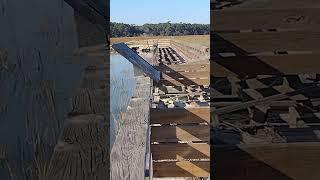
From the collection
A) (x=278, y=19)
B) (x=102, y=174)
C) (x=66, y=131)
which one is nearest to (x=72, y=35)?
A: (x=66, y=131)

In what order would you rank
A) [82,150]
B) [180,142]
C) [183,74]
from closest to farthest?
1. [82,150]
2. [180,142]
3. [183,74]

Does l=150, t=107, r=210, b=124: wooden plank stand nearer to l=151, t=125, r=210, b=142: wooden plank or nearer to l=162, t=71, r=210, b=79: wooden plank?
l=151, t=125, r=210, b=142: wooden plank

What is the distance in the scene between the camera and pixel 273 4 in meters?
0.94

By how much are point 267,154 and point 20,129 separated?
58 cm

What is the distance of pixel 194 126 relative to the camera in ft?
16.5

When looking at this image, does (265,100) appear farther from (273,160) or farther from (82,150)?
(82,150)

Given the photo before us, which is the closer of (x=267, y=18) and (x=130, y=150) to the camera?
(x=267, y=18)

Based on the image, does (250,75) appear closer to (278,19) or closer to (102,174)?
(278,19)

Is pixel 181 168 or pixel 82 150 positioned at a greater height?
pixel 82 150

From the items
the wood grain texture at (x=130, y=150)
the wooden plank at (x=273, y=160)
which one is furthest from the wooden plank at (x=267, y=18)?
the wood grain texture at (x=130, y=150)

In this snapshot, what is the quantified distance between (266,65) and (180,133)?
404cm

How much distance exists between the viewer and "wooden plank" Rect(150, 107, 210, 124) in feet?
15.6

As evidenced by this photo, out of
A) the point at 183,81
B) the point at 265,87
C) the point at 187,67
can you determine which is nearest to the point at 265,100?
the point at 265,87

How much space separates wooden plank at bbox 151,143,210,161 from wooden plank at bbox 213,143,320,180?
391cm
